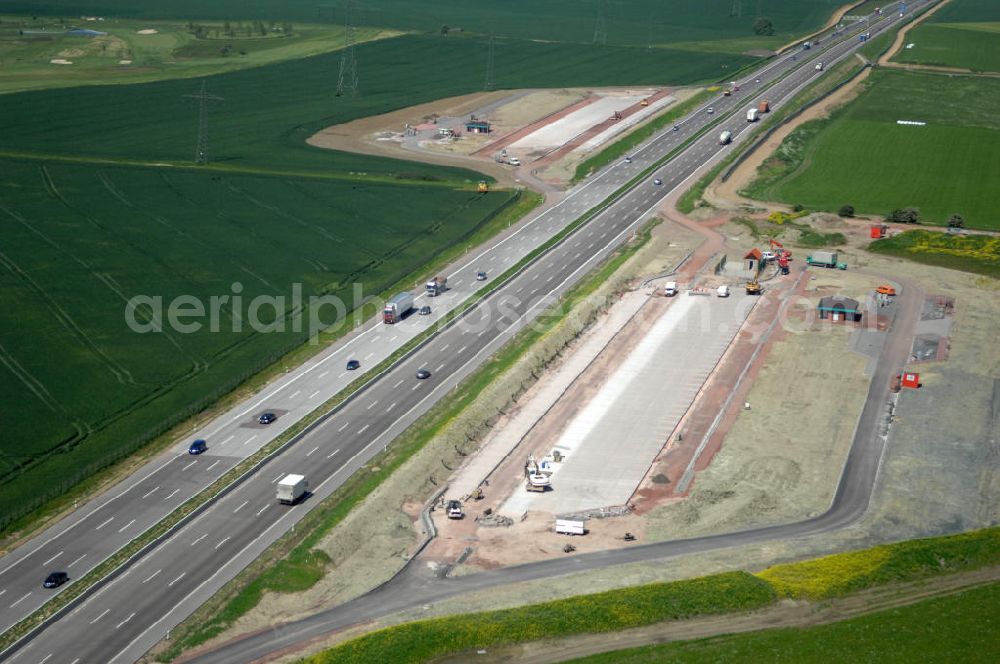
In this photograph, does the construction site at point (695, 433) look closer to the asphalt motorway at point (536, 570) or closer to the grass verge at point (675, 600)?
the asphalt motorway at point (536, 570)

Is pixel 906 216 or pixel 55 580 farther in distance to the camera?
pixel 906 216

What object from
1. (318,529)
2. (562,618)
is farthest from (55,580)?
(562,618)

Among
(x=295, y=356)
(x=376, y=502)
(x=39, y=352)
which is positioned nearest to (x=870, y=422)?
(x=376, y=502)

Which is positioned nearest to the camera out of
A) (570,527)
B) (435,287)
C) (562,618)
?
(562,618)

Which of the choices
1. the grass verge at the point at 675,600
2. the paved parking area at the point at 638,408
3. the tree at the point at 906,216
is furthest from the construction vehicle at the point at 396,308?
the tree at the point at 906,216

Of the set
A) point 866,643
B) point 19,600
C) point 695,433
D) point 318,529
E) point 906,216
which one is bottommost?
point 19,600

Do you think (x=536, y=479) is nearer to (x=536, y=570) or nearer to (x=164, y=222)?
(x=536, y=570)

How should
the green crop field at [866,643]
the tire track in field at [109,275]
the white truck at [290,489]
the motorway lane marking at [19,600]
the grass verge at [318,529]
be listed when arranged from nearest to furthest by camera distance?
the green crop field at [866,643] < the grass verge at [318,529] < the motorway lane marking at [19,600] < the white truck at [290,489] < the tire track in field at [109,275]
